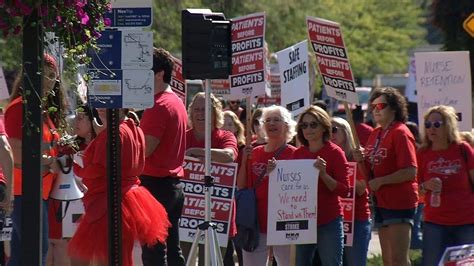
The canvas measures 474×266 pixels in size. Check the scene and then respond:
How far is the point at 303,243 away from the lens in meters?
10.5

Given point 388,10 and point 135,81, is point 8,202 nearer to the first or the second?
point 135,81

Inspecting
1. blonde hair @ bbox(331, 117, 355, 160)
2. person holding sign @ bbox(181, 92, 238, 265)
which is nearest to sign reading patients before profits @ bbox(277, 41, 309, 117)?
blonde hair @ bbox(331, 117, 355, 160)

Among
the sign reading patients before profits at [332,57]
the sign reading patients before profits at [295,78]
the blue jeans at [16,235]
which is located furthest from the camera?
the sign reading patients before profits at [295,78]

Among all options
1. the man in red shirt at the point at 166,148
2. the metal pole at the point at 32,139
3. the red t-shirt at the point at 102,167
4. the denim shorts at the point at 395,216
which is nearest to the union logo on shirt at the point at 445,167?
the denim shorts at the point at 395,216

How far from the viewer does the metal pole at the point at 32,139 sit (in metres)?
6.88

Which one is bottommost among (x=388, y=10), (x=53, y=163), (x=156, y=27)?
(x=53, y=163)

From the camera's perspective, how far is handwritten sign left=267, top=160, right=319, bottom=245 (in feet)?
34.2

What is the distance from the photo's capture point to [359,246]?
11055mm

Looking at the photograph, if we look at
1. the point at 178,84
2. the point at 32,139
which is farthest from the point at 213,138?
the point at 32,139

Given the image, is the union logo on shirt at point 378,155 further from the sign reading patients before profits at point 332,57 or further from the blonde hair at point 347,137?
the sign reading patients before profits at point 332,57

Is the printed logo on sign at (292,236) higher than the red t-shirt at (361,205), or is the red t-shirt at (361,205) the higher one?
the red t-shirt at (361,205)

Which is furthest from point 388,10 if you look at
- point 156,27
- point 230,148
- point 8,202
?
point 8,202

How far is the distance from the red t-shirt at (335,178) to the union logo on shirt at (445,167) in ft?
2.86

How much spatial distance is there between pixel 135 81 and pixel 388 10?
37.7 metres
